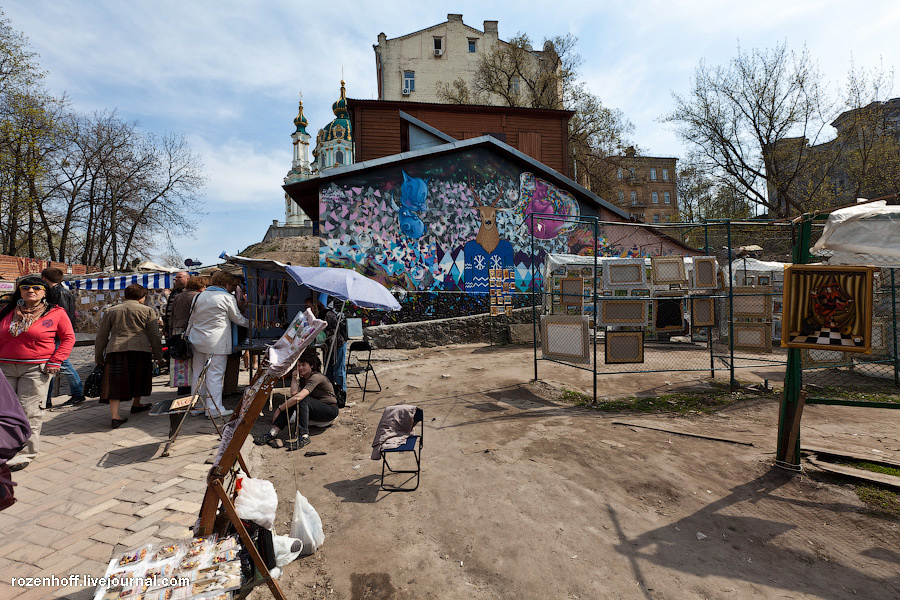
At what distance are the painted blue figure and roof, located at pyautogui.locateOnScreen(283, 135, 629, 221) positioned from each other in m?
0.89

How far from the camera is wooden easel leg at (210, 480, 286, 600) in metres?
2.45

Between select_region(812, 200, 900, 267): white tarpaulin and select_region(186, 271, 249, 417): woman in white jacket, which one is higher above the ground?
select_region(812, 200, 900, 267): white tarpaulin

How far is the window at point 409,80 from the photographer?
4266 centimetres

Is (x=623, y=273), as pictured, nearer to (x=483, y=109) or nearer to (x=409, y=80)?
(x=483, y=109)

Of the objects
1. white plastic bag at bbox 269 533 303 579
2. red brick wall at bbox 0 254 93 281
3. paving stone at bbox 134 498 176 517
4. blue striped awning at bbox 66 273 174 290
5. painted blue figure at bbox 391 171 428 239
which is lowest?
white plastic bag at bbox 269 533 303 579

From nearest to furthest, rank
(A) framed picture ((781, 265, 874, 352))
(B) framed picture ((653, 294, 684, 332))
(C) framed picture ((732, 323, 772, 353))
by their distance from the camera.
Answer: (A) framed picture ((781, 265, 874, 352)) → (C) framed picture ((732, 323, 772, 353)) → (B) framed picture ((653, 294, 684, 332))

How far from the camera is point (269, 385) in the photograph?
243cm

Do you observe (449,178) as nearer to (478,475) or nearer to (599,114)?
(478,475)

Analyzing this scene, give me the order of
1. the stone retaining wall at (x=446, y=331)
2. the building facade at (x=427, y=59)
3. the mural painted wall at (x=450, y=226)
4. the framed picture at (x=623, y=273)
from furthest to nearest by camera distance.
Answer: the building facade at (x=427, y=59) < the mural painted wall at (x=450, y=226) < the stone retaining wall at (x=446, y=331) < the framed picture at (x=623, y=273)

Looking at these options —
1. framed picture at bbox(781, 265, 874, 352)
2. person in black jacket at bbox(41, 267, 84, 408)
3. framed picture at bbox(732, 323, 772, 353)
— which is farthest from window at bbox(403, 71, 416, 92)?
framed picture at bbox(781, 265, 874, 352)

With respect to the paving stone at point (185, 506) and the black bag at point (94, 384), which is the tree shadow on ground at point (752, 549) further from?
the black bag at point (94, 384)

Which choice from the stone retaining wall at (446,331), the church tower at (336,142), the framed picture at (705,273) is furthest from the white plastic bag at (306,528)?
the church tower at (336,142)

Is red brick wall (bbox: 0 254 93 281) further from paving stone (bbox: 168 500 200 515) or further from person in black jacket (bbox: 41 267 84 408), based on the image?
paving stone (bbox: 168 500 200 515)

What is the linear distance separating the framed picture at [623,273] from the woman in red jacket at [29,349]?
8963 mm
